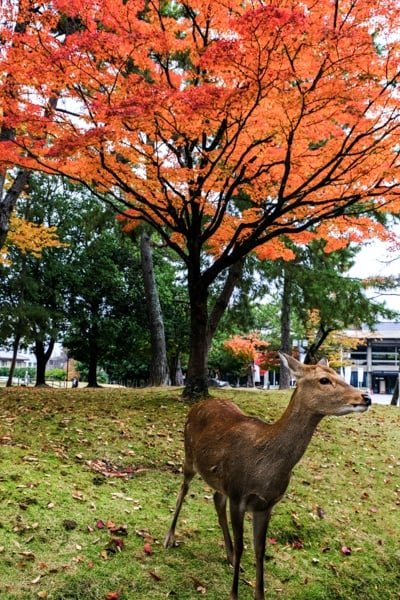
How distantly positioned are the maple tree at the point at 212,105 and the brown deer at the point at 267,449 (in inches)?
209

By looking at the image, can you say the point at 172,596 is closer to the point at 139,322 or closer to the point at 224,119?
the point at 224,119

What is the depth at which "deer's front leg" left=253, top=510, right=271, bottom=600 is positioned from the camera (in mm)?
3857

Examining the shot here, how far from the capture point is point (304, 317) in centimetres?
1931

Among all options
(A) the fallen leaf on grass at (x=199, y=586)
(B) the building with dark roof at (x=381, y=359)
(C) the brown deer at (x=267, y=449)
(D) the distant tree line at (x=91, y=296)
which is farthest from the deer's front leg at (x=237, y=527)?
(B) the building with dark roof at (x=381, y=359)

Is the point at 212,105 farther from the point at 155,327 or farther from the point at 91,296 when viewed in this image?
the point at 91,296

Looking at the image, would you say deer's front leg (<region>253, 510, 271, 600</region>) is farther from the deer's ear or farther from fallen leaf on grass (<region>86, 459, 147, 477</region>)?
fallen leaf on grass (<region>86, 459, 147, 477</region>)

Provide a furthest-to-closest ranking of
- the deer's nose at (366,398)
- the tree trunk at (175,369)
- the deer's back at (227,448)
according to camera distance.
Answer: the tree trunk at (175,369) → the deer's back at (227,448) → the deer's nose at (366,398)

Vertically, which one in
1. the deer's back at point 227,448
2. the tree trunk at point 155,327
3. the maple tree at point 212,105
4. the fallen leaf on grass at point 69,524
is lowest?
the fallen leaf on grass at point 69,524

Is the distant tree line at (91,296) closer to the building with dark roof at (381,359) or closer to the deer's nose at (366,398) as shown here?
the deer's nose at (366,398)

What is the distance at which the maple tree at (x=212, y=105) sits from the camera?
7.63m

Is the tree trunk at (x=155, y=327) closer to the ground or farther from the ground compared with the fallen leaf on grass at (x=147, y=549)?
farther from the ground

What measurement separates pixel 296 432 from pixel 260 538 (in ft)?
2.78

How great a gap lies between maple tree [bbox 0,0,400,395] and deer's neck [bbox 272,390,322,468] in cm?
546

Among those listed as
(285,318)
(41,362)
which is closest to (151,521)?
(285,318)
